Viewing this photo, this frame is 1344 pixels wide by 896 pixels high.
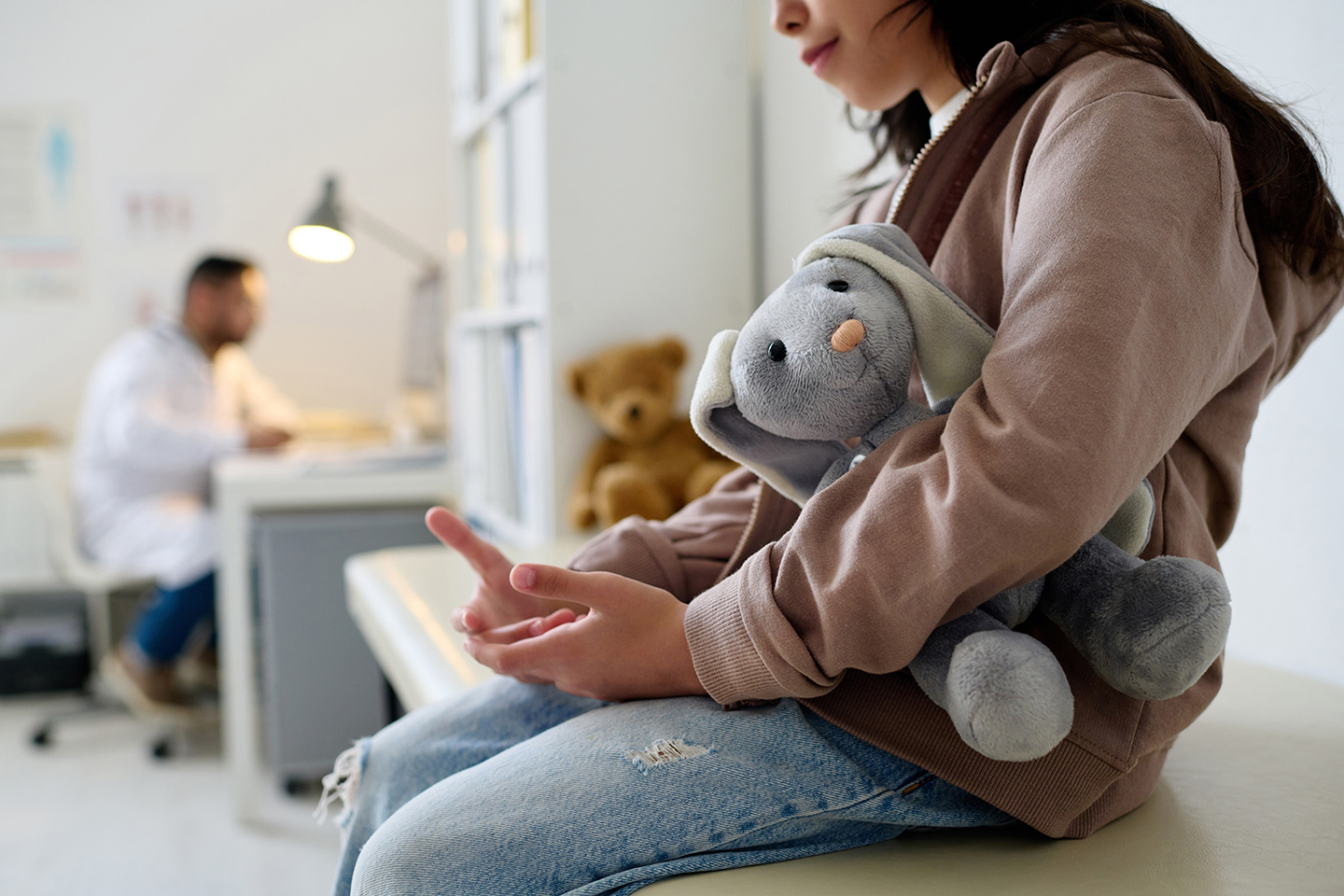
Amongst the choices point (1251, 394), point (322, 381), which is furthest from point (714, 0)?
point (322, 381)

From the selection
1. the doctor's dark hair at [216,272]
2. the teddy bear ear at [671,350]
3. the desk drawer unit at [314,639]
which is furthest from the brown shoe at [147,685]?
the teddy bear ear at [671,350]

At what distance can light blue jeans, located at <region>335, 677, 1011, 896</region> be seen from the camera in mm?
524

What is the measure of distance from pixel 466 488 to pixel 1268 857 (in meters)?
1.68

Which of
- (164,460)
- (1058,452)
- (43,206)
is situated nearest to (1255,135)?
(1058,452)

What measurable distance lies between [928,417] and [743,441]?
0.34 feet

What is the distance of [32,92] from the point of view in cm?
314

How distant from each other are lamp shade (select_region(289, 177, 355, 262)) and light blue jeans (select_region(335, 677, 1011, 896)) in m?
1.68

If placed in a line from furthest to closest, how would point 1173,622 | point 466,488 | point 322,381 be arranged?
point 322,381 → point 466,488 → point 1173,622

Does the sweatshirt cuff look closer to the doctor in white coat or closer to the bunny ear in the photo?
the bunny ear

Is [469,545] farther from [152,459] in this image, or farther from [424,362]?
[152,459]

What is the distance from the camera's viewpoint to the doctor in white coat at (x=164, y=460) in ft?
8.36

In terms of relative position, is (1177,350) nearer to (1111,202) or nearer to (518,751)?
(1111,202)

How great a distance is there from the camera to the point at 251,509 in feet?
6.97

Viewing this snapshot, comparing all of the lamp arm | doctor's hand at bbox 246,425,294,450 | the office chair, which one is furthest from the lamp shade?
the lamp arm
